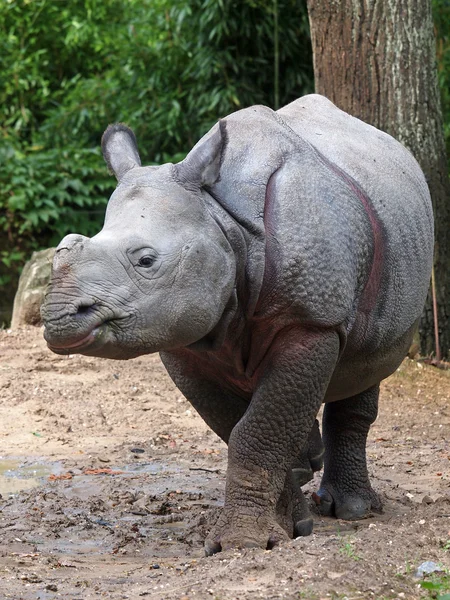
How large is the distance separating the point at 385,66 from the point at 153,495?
427 cm

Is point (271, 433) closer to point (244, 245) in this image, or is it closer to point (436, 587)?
point (244, 245)

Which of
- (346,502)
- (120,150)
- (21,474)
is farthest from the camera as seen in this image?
(21,474)

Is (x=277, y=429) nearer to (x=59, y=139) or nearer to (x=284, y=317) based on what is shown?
(x=284, y=317)

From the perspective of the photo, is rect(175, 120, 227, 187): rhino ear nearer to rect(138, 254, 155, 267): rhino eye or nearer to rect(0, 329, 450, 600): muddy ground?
rect(138, 254, 155, 267): rhino eye

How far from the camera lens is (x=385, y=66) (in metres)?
8.98

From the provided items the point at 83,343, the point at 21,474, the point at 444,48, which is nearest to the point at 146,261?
the point at 83,343

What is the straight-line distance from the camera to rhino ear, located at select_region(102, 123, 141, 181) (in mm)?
4910

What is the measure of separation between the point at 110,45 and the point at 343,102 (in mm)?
8170

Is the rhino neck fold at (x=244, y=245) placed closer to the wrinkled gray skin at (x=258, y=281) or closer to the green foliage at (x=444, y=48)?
the wrinkled gray skin at (x=258, y=281)

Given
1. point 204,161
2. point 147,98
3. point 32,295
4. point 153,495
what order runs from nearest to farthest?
point 204,161
point 153,495
point 32,295
point 147,98

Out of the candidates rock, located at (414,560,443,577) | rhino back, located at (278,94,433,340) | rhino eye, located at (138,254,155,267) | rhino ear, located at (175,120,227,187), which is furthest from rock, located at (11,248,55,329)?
rock, located at (414,560,443,577)

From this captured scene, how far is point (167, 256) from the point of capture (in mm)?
4355

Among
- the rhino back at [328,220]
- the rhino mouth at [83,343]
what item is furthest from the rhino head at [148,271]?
the rhino back at [328,220]

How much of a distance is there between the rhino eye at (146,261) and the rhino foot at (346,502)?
2257 mm
